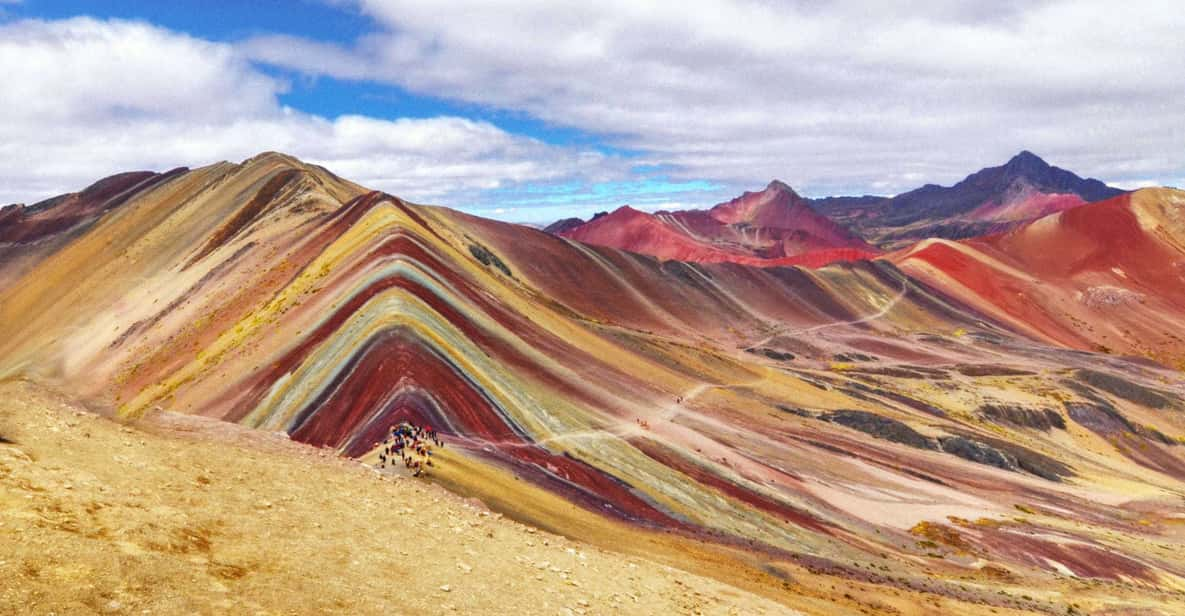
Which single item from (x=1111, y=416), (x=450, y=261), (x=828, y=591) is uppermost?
(x=450, y=261)

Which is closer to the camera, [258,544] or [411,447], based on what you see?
[258,544]

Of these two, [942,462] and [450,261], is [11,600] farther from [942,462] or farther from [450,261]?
[942,462]

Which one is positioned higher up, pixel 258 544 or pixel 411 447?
pixel 258 544

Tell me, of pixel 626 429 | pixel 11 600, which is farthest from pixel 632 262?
pixel 11 600

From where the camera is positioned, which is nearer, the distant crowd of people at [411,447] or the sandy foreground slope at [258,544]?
the sandy foreground slope at [258,544]
